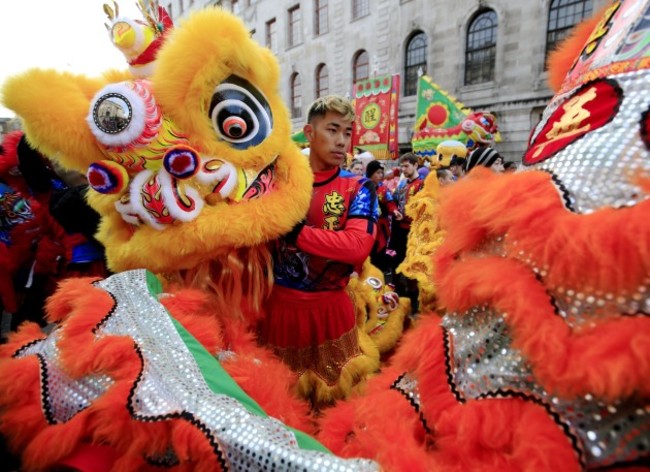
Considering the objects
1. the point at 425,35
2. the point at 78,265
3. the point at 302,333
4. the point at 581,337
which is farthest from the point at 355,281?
the point at 425,35

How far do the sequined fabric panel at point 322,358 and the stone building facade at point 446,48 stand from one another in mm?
8069

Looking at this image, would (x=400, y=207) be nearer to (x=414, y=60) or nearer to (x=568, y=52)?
(x=568, y=52)

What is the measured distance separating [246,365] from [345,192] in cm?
87

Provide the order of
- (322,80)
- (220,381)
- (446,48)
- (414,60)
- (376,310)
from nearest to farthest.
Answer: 1. (220,381)
2. (376,310)
3. (446,48)
4. (414,60)
5. (322,80)

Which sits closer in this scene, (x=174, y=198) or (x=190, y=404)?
(x=190, y=404)

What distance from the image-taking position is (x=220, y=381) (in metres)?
0.83

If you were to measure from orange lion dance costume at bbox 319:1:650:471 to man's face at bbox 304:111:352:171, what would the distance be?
41.2 inches

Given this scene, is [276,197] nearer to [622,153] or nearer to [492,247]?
[492,247]

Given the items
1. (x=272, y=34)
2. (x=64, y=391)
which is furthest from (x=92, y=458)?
(x=272, y=34)

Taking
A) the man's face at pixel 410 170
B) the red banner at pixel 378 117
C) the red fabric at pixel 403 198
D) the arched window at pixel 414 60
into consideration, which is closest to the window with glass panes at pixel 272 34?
the arched window at pixel 414 60

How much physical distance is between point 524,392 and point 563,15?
468 inches

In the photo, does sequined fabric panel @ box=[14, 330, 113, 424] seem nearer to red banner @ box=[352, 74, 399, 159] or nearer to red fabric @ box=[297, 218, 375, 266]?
red fabric @ box=[297, 218, 375, 266]

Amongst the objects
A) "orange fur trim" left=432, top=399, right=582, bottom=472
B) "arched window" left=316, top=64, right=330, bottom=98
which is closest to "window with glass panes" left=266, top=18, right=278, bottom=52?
"arched window" left=316, top=64, right=330, bottom=98

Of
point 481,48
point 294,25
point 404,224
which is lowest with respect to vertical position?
point 404,224
